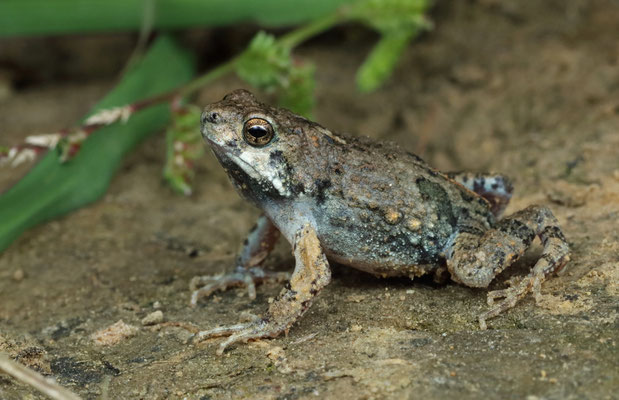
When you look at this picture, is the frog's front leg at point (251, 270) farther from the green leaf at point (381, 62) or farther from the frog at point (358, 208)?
the green leaf at point (381, 62)

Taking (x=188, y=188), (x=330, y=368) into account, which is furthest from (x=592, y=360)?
(x=188, y=188)

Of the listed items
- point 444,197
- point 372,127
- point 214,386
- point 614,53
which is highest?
point 614,53

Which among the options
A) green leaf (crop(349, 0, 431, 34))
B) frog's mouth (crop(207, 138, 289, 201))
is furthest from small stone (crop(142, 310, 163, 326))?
green leaf (crop(349, 0, 431, 34))

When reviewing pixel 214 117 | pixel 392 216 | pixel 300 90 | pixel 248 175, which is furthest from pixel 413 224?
pixel 300 90

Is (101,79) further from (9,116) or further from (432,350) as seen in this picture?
(432,350)

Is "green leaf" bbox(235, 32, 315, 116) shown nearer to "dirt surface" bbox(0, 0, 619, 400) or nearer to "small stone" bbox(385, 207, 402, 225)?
"dirt surface" bbox(0, 0, 619, 400)

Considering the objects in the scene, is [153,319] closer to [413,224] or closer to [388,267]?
[388,267]

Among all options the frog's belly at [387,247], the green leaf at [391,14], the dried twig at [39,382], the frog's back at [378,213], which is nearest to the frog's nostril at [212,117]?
the frog's back at [378,213]
